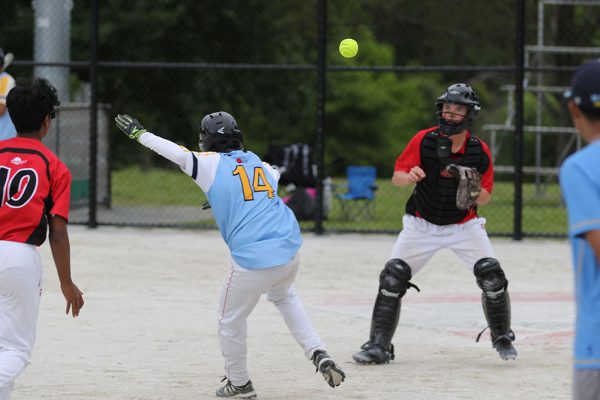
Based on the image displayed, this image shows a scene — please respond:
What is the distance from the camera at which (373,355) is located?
7742mm

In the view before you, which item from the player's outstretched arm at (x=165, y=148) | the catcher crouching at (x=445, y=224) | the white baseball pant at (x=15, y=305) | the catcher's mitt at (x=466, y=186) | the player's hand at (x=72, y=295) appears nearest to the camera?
the white baseball pant at (x=15, y=305)

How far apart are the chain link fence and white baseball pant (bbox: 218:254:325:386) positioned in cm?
767

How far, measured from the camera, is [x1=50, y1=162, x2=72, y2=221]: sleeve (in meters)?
5.52

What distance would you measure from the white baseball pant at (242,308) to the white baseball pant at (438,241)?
4.57 ft

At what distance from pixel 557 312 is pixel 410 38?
21694 mm

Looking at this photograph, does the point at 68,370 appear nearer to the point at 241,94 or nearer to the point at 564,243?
the point at 564,243

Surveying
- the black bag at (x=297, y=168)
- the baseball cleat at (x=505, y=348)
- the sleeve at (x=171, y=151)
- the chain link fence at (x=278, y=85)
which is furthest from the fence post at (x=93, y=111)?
the sleeve at (x=171, y=151)

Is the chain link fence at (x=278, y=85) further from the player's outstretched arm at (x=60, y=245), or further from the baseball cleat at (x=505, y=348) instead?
the player's outstretched arm at (x=60, y=245)

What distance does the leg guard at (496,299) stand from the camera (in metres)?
7.81

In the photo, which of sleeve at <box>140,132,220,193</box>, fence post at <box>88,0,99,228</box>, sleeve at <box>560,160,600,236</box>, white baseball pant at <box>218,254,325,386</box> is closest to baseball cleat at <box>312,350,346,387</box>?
white baseball pant at <box>218,254,325,386</box>

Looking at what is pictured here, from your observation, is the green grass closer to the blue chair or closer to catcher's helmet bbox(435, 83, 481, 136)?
the blue chair

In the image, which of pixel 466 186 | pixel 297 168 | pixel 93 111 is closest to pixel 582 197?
pixel 466 186

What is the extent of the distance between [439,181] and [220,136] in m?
1.80

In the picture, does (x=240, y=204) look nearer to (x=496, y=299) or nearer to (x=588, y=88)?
(x=496, y=299)
